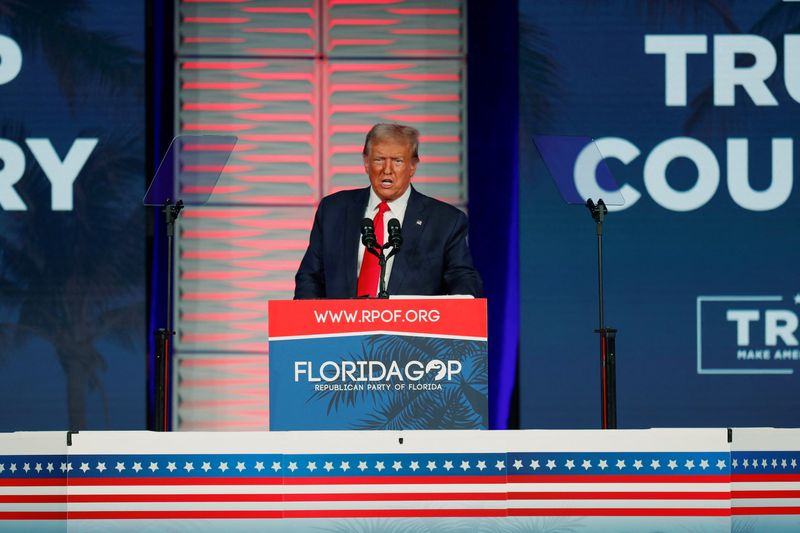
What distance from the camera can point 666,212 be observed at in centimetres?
584

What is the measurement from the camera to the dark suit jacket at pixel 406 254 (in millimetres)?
4188

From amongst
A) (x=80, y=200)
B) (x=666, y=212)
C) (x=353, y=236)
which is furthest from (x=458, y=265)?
(x=80, y=200)

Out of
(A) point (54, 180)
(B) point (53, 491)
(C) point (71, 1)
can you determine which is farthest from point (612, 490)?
(C) point (71, 1)

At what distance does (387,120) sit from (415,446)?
3464 millimetres

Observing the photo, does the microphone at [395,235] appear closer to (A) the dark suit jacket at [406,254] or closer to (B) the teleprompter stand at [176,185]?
(A) the dark suit jacket at [406,254]

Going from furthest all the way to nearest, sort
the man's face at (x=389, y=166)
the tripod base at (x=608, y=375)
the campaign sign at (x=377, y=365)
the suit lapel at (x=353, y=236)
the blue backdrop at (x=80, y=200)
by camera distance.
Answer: the blue backdrop at (x=80, y=200) < the man's face at (x=389, y=166) < the suit lapel at (x=353, y=236) < the tripod base at (x=608, y=375) < the campaign sign at (x=377, y=365)

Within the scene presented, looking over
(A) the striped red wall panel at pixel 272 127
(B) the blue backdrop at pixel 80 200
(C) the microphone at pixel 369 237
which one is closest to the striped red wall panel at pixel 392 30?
(A) the striped red wall panel at pixel 272 127

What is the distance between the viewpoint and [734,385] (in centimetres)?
582

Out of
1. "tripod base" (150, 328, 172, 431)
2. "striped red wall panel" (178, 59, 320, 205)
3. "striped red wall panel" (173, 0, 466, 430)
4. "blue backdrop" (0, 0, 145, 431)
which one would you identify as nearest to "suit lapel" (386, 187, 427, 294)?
"tripod base" (150, 328, 172, 431)

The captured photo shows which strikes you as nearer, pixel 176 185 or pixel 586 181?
pixel 176 185

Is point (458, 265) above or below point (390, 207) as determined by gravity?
below

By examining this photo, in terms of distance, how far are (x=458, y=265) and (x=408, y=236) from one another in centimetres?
24

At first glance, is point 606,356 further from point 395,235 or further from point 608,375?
point 395,235

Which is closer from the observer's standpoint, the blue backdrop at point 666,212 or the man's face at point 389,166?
the man's face at point 389,166
